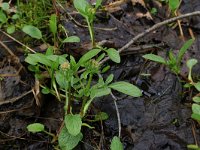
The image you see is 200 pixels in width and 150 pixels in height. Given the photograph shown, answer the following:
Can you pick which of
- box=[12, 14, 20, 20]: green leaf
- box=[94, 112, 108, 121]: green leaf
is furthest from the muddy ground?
box=[12, 14, 20, 20]: green leaf

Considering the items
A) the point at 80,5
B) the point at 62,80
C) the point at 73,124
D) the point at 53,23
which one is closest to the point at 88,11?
the point at 80,5

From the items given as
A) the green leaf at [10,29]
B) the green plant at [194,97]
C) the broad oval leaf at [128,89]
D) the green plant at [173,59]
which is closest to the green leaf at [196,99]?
the green plant at [194,97]

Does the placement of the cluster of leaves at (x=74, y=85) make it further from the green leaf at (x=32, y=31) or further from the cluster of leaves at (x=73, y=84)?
the green leaf at (x=32, y=31)

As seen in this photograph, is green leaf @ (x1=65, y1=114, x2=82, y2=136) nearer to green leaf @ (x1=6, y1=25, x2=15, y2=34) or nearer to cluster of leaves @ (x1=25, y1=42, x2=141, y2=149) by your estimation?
cluster of leaves @ (x1=25, y1=42, x2=141, y2=149)

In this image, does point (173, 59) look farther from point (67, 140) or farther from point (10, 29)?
point (10, 29)

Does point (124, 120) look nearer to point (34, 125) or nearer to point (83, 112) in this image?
point (83, 112)

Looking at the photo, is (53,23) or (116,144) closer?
(116,144)
